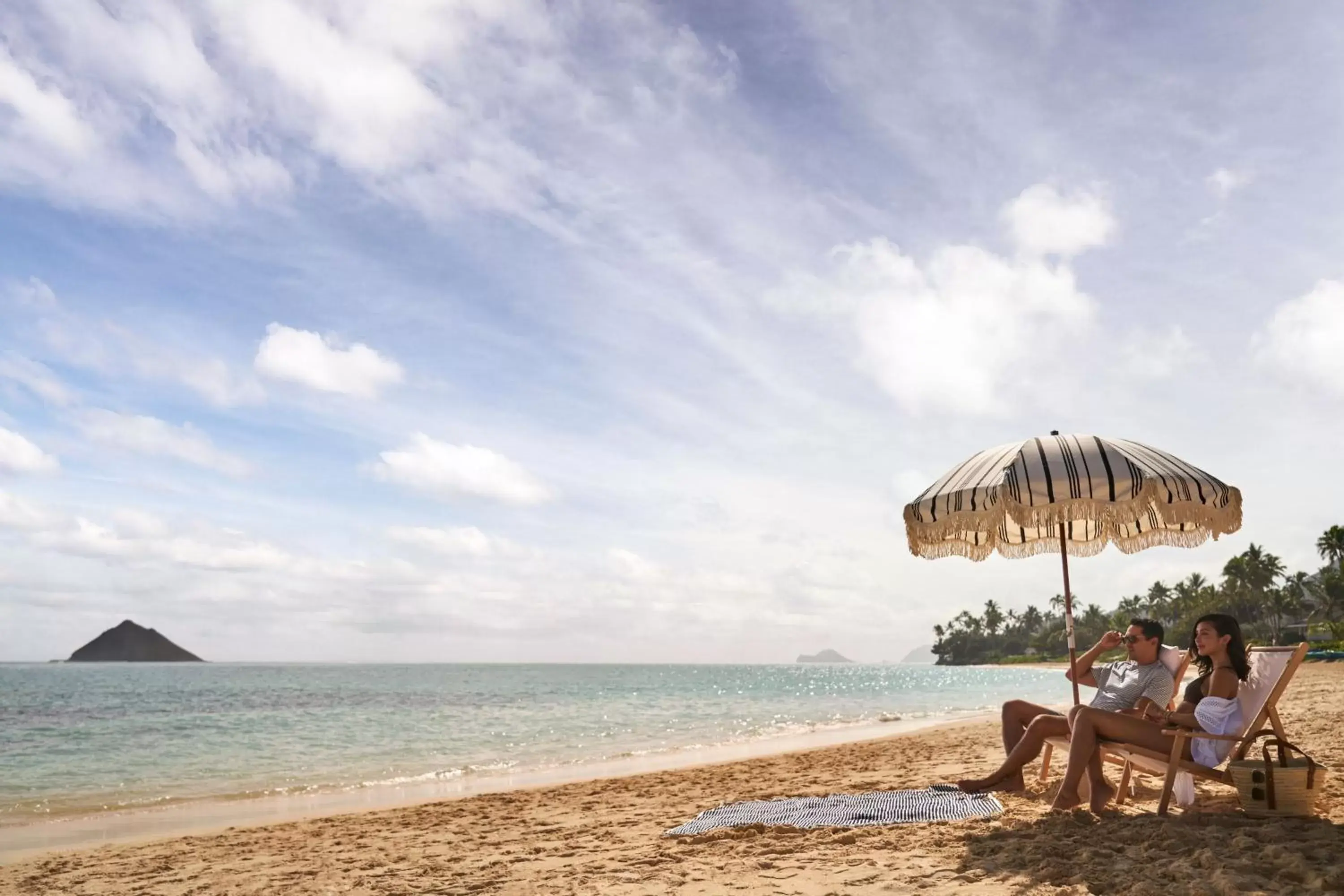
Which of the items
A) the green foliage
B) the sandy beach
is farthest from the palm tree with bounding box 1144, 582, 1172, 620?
the sandy beach

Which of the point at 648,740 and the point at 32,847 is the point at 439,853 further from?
the point at 648,740

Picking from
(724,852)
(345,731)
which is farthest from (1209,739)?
(345,731)

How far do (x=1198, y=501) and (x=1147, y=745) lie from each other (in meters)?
1.37

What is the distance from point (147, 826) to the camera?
9148 mm

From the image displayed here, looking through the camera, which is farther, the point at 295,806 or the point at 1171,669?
the point at 295,806

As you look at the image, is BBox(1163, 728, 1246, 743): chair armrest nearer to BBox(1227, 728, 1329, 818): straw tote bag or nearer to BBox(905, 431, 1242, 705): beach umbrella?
BBox(1227, 728, 1329, 818): straw tote bag

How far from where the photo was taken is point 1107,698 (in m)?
5.77

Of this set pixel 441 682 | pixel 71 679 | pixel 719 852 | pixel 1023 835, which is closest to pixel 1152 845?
pixel 1023 835

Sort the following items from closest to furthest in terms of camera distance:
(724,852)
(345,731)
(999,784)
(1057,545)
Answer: (724,852), (999,784), (1057,545), (345,731)

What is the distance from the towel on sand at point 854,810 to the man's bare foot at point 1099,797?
511mm

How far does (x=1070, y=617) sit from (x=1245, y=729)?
1370 millimetres

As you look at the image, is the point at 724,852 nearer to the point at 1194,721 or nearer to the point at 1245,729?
the point at 1194,721

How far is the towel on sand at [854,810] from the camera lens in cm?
537

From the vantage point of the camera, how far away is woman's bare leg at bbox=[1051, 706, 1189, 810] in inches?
196
